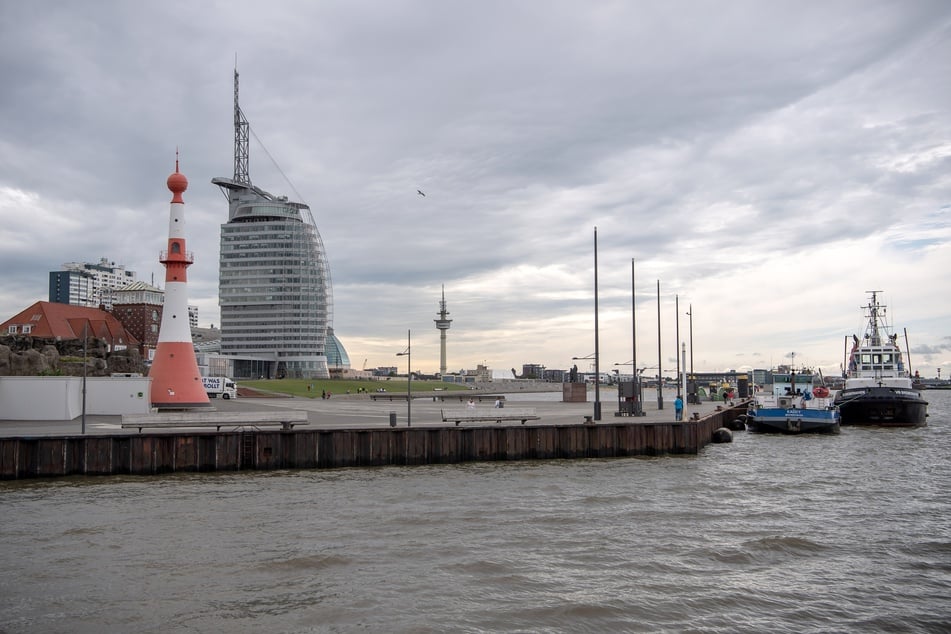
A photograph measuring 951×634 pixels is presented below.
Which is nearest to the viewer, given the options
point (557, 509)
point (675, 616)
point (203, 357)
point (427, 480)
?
point (675, 616)

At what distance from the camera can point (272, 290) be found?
193 m

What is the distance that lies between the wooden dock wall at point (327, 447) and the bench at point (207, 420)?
1560 millimetres

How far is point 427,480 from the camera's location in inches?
1164

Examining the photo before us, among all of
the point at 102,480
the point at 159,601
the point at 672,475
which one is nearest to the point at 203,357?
the point at 102,480

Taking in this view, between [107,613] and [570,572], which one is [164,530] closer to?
[107,613]

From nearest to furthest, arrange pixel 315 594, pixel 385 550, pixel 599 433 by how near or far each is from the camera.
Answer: pixel 315 594 → pixel 385 550 → pixel 599 433

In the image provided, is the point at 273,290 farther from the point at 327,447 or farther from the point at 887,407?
the point at 327,447

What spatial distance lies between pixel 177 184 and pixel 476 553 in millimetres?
37089

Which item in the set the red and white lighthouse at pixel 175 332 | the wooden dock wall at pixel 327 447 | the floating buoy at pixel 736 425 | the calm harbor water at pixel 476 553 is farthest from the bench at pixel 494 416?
the floating buoy at pixel 736 425

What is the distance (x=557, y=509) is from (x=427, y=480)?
752cm

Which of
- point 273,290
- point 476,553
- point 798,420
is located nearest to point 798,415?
point 798,420

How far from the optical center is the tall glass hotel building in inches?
7559

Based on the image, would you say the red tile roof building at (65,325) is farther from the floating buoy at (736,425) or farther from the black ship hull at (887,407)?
the black ship hull at (887,407)

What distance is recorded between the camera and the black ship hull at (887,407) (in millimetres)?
60156
